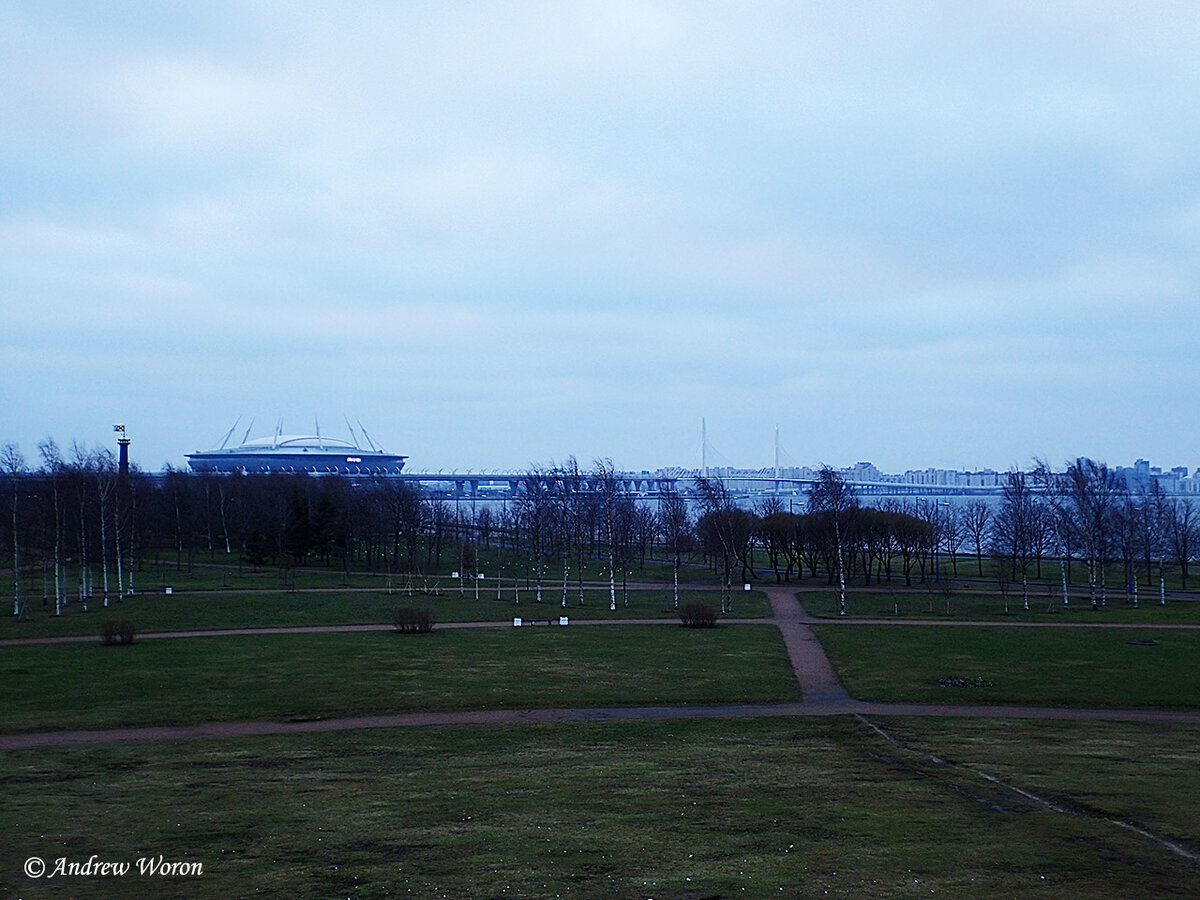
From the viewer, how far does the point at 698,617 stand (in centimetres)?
4581

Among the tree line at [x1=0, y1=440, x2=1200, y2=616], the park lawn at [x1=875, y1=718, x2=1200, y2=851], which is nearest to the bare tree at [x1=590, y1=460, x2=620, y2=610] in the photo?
the tree line at [x1=0, y1=440, x2=1200, y2=616]

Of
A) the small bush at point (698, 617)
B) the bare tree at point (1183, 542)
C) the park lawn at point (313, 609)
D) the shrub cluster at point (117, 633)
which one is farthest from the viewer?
the bare tree at point (1183, 542)

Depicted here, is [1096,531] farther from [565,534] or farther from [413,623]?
[413,623]

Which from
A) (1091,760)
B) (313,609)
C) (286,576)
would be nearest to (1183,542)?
(1091,760)

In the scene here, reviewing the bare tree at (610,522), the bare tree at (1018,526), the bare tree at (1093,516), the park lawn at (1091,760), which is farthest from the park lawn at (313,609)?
the park lawn at (1091,760)

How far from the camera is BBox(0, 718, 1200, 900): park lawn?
1163cm

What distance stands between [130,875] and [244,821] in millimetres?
2752

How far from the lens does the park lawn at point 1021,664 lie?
28875 millimetres

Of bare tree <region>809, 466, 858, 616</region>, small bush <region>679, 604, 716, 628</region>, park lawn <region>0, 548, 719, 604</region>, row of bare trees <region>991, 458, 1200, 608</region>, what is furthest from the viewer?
bare tree <region>809, 466, 858, 616</region>

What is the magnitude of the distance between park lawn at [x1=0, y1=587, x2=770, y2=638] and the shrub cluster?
4.89 meters

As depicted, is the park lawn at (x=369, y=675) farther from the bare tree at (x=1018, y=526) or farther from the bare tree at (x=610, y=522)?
the bare tree at (x=1018, y=526)

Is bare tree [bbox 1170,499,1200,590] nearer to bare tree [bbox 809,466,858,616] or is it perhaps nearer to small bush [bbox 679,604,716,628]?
bare tree [bbox 809,466,858,616]

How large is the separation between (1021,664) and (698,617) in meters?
15.4

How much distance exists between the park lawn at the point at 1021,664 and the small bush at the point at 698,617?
5.14 meters
